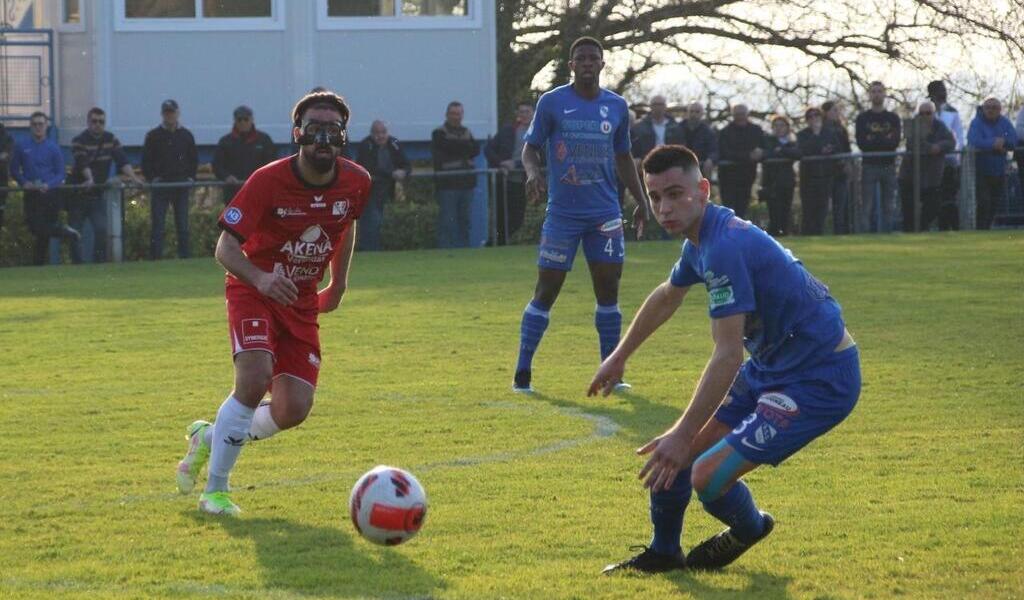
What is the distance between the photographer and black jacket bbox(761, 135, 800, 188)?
24328 mm

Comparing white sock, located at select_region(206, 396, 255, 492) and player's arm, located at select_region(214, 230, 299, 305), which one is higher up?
player's arm, located at select_region(214, 230, 299, 305)

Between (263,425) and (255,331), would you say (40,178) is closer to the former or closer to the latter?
(263,425)

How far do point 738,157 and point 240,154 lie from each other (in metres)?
6.97

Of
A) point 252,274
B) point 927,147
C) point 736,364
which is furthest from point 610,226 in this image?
point 927,147

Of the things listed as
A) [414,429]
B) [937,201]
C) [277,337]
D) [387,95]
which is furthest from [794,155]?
[277,337]

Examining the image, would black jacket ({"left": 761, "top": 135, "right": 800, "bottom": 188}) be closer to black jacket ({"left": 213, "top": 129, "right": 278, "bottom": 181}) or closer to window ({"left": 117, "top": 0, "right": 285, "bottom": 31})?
black jacket ({"left": 213, "top": 129, "right": 278, "bottom": 181})

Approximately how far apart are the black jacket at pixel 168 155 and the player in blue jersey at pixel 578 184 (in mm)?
12174

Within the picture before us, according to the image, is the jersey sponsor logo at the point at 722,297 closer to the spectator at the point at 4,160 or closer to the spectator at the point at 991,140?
the spectator at the point at 4,160

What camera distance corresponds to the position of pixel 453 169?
78.0ft

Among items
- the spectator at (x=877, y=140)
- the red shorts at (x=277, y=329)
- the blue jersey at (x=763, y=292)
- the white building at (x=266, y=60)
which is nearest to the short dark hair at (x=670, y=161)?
the blue jersey at (x=763, y=292)

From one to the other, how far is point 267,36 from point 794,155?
Result: 9.09 metres

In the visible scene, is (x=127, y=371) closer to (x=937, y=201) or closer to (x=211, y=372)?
(x=211, y=372)

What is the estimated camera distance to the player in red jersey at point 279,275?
729cm

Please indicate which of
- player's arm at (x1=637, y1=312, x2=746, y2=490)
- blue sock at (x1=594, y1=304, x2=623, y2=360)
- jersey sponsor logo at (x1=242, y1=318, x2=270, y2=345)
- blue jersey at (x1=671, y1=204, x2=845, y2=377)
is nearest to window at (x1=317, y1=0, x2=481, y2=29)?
blue sock at (x1=594, y1=304, x2=623, y2=360)
